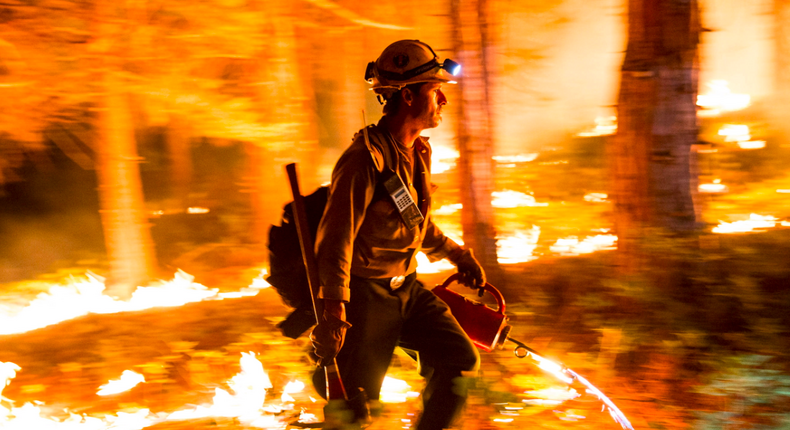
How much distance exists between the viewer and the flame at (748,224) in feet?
22.9

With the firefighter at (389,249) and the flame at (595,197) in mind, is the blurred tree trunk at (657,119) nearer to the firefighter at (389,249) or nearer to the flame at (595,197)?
the firefighter at (389,249)

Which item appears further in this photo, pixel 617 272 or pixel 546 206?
pixel 546 206

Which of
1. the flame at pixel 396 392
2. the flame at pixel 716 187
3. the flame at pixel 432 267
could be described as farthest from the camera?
the flame at pixel 716 187

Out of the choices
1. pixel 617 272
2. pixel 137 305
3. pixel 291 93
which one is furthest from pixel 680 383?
pixel 137 305

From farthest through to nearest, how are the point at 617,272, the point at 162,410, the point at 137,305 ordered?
1. the point at 137,305
2. the point at 617,272
3. the point at 162,410

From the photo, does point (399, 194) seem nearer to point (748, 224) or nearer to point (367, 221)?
point (367, 221)

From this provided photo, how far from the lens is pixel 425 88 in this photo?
296cm

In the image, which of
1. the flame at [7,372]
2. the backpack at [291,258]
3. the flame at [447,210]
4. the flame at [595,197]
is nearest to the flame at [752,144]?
the flame at [595,197]

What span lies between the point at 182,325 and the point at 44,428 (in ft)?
5.69

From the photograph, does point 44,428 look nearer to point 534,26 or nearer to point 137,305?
point 137,305

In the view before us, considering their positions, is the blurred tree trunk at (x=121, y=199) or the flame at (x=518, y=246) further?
the blurred tree trunk at (x=121, y=199)

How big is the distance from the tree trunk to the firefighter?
602 cm

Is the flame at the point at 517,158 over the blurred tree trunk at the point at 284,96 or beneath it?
beneath

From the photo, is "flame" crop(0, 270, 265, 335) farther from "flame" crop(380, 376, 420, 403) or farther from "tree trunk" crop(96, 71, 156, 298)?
"flame" crop(380, 376, 420, 403)
